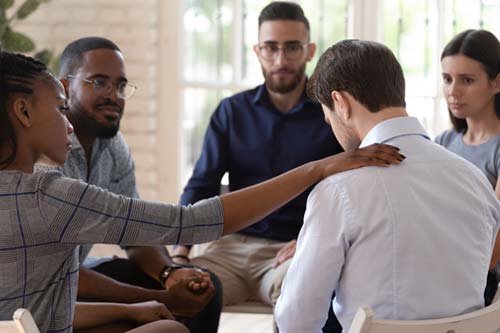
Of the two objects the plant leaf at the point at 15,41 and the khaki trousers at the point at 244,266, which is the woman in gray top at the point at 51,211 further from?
the plant leaf at the point at 15,41

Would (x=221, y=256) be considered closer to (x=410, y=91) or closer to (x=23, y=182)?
(x=23, y=182)

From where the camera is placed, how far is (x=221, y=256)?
9.55ft

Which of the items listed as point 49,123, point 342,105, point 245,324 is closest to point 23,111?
point 49,123

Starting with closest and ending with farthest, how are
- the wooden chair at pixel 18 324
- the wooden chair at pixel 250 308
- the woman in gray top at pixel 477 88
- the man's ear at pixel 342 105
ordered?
the wooden chair at pixel 18 324
the man's ear at pixel 342 105
the woman in gray top at pixel 477 88
the wooden chair at pixel 250 308

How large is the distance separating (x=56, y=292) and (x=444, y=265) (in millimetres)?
771

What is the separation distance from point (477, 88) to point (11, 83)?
1.49 m

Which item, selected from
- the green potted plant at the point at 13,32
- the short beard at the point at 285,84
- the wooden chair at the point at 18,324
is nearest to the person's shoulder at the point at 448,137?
the short beard at the point at 285,84

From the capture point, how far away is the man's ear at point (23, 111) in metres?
1.63

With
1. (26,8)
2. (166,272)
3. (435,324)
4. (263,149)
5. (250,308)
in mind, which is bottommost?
(250,308)

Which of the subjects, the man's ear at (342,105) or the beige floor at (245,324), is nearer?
the man's ear at (342,105)

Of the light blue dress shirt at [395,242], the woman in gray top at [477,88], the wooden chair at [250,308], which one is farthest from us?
the wooden chair at [250,308]

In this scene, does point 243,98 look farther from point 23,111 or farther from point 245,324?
point 23,111

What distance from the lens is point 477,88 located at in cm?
256

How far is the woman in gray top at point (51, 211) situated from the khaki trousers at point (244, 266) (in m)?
1.01
